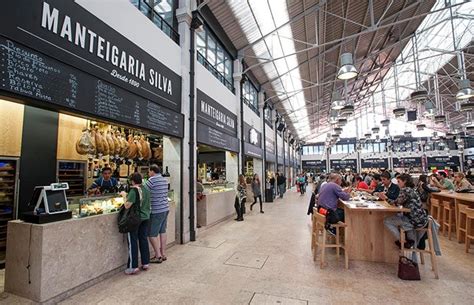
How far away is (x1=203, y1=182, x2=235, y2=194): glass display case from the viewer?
6.82 metres

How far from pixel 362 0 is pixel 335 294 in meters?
8.67

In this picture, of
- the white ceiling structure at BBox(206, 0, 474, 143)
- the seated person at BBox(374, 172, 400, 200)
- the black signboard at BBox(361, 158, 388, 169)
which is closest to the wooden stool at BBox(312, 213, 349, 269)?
the seated person at BBox(374, 172, 400, 200)

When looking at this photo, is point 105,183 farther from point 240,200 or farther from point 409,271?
point 409,271

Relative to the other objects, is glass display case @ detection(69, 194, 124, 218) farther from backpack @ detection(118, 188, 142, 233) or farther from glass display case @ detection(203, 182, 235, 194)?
glass display case @ detection(203, 182, 235, 194)

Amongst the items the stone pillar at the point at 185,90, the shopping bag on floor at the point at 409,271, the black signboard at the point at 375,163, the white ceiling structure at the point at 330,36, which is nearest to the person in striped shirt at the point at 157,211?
the stone pillar at the point at 185,90

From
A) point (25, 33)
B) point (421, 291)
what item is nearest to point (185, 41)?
point (25, 33)

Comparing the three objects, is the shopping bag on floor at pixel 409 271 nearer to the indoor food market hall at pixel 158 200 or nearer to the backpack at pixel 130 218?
the indoor food market hall at pixel 158 200

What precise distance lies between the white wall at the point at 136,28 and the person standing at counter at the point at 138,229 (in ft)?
7.56

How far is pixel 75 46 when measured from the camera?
9.78 ft

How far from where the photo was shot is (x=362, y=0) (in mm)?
7758

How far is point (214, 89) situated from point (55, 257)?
18.1 ft

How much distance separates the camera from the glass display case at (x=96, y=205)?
3150 millimetres

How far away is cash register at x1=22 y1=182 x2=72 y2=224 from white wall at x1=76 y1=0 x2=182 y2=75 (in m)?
2.37

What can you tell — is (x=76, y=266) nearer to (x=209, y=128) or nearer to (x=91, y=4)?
(x=91, y=4)
